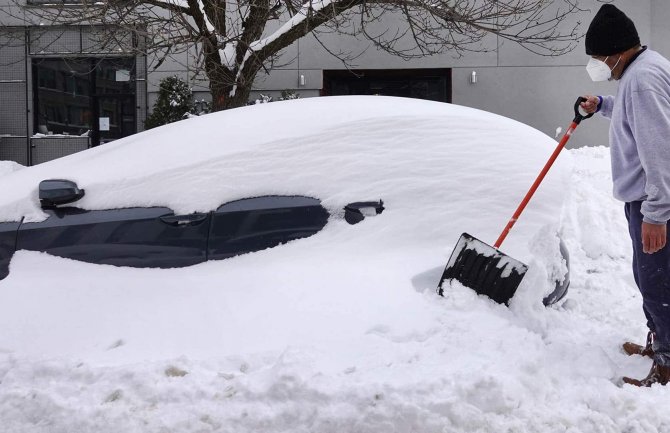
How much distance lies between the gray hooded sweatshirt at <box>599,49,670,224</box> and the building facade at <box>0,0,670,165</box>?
7.71 m

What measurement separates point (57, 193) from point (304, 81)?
9.37m

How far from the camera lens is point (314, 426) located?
2352 millimetres

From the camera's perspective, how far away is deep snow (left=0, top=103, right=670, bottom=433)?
2.41 meters

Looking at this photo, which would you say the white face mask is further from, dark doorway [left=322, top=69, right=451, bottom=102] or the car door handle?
dark doorway [left=322, top=69, right=451, bottom=102]

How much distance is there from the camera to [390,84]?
1266 centimetres

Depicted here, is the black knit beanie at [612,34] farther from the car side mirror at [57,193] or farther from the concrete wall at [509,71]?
the concrete wall at [509,71]

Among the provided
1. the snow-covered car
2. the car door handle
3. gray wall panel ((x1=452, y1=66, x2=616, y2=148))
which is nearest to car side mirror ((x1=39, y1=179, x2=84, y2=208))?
the snow-covered car

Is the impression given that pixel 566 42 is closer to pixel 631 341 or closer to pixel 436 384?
pixel 631 341

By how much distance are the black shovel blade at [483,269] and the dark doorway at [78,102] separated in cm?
1187

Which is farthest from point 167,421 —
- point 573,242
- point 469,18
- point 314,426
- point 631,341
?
point 469,18

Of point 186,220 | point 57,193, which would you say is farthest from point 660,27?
point 57,193

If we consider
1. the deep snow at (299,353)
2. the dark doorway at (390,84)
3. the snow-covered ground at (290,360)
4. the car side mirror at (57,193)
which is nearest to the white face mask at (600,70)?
the deep snow at (299,353)

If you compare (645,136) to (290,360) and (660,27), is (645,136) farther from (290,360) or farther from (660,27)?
(660,27)

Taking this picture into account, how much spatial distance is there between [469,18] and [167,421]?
19.2 feet
